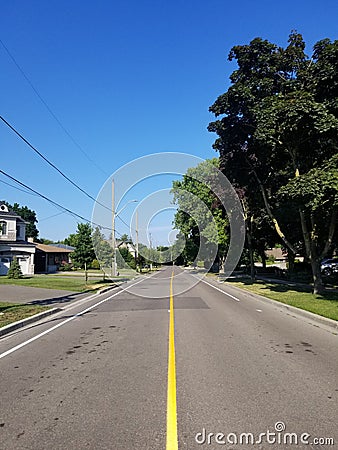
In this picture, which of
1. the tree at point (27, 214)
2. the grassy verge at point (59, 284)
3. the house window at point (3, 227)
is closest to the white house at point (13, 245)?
the house window at point (3, 227)

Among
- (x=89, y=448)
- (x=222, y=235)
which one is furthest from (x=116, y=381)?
(x=222, y=235)

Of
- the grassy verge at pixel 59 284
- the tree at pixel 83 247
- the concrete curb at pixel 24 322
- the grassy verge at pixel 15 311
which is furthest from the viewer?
the tree at pixel 83 247

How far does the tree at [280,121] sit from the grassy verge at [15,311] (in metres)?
10.9

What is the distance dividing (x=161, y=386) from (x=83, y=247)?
83.7 ft

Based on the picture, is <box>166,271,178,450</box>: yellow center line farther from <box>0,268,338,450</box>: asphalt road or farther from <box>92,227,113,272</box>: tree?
<box>92,227,113,272</box>: tree

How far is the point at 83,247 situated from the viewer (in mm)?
30391

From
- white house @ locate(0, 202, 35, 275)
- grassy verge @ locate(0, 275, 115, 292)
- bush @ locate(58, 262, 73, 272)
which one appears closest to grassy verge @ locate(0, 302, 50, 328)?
grassy verge @ locate(0, 275, 115, 292)

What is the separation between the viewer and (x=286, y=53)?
19.8m

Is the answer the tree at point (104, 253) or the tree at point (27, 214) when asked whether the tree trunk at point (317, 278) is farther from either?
the tree at point (27, 214)

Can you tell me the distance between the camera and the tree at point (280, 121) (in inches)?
675

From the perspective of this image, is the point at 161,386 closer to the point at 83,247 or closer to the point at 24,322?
the point at 24,322

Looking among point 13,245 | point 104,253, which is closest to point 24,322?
point 104,253

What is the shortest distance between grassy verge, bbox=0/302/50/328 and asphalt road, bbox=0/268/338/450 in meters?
1.84

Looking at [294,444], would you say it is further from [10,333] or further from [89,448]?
[10,333]
